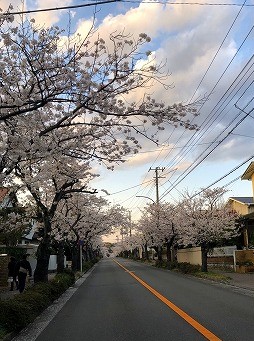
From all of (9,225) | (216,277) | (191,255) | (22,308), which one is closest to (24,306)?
(22,308)

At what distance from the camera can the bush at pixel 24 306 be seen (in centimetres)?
920

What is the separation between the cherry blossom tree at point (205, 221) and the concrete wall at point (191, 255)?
6470 millimetres

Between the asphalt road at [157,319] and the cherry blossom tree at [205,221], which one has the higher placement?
the cherry blossom tree at [205,221]

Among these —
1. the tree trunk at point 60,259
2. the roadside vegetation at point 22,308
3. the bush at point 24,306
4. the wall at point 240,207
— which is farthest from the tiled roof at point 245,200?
the roadside vegetation at point 22,308

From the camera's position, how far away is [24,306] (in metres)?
10.5

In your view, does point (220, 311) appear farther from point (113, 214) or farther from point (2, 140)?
point (113, 214)

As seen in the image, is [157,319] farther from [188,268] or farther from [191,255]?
[191,255]

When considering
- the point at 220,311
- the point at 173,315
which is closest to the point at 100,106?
the point at 173,315

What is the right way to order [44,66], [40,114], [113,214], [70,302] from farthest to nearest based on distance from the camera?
[113,214], [70,302], [40,114], [44,66]

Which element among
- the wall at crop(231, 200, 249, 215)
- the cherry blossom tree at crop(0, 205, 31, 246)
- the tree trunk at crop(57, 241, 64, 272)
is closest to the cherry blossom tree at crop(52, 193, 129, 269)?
the tree trunk at crop(57, 241, 64, 272)

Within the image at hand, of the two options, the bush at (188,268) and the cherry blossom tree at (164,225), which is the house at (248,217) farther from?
the cherry blossom tree at (164,225)

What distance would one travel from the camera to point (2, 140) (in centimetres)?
927

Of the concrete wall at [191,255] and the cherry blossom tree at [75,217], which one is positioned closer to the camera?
the cherry blossom tree at [75,217]

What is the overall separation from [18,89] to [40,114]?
125 cm
